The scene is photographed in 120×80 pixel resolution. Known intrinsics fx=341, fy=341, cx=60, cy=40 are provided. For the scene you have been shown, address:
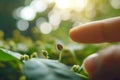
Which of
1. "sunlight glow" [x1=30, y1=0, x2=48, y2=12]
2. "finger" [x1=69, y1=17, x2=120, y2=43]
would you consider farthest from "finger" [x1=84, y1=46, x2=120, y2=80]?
"sunlight glow" [x1=30, y1=0, x2=48, y2=12]

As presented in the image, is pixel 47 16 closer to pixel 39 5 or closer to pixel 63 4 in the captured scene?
pixel 39 5

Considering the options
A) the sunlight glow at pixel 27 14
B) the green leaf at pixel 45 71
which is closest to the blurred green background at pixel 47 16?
the sunlight glow at pixel 27 14

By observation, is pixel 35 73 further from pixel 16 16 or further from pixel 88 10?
pixel 88 10

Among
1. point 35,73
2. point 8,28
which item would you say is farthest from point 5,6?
point 35,73

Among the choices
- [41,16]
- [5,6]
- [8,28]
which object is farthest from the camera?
[41,16]

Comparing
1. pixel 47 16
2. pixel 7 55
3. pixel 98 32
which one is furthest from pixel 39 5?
pixel 7 55
